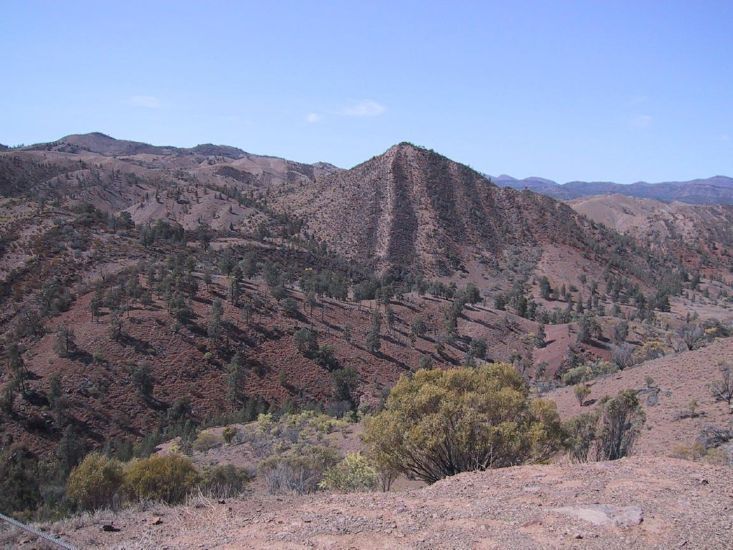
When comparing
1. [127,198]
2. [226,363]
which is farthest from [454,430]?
[127,198]

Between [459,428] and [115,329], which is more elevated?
[459,428]

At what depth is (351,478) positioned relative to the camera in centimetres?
1509

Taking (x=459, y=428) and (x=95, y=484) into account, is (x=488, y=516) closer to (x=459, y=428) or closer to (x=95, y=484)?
(x=459, y=428)

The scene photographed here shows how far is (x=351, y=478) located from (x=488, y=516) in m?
7.05

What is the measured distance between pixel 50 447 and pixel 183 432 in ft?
23.2

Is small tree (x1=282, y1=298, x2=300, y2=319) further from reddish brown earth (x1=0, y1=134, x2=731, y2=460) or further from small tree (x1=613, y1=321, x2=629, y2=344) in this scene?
small tree (x1=613, y1=321, x2=629, y2=344)

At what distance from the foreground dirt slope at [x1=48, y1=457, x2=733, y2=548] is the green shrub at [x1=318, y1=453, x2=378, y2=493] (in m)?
4.31

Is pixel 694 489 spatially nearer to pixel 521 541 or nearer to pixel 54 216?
pixel 521 541

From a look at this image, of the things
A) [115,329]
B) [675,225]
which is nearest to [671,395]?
[115,329]

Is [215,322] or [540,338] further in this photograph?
[540,338]

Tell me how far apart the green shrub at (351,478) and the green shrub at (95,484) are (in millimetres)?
5841

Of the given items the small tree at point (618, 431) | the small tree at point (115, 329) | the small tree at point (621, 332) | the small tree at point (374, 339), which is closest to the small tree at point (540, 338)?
the small tree at point (621, 332)

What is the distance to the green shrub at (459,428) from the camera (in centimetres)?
1302

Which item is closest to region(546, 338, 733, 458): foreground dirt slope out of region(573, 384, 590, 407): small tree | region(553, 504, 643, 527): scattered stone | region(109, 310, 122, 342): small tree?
region(573, 384, 590, 407): small tree
